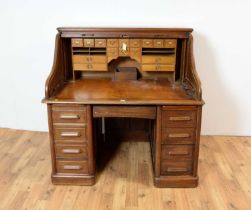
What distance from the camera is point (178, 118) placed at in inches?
80.8

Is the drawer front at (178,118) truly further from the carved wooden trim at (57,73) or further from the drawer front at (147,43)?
the carved wooden trim at (57,73)

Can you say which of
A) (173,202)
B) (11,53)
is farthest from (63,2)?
(173,202)

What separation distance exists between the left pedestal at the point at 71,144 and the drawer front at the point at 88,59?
59cm

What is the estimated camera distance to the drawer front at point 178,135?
2.09m

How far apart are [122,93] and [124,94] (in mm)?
31

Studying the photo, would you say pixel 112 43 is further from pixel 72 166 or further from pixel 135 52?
pixel 72 166

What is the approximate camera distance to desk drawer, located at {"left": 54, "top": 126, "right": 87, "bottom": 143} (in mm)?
2115

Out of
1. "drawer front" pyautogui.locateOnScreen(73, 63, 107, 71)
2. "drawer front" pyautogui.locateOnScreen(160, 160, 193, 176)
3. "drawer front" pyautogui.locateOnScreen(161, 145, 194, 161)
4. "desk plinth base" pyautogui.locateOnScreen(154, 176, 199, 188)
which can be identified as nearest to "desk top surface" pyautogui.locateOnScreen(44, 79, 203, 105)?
"drawer front" pyautogui.locateOnScreen(73, 63, 107, 71)

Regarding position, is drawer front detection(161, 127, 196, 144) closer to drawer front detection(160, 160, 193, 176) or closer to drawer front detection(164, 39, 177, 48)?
drawer front detection(160, 160, 193, 176)

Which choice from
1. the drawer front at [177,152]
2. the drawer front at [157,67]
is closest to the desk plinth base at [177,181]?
the drawer front at [177,152]

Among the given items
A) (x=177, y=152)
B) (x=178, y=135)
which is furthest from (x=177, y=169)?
(x=178, y=135)

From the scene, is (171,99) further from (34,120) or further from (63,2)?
(34,120)

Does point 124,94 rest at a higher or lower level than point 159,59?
lower

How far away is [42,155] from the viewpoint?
8.73 ft
